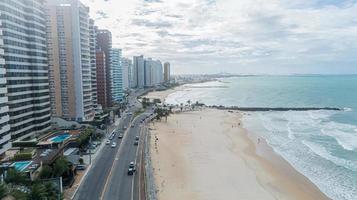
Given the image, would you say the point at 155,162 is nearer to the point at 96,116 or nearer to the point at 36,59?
the point at 36,59

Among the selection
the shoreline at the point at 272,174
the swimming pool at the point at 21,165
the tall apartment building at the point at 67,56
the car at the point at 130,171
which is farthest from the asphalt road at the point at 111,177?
the tall apartment building at the point at 67,56

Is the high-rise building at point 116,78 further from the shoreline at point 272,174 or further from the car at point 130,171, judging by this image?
the car at point 130,171

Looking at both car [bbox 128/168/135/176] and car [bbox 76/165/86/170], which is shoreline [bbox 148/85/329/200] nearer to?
car [bbox 128/168/135/176]

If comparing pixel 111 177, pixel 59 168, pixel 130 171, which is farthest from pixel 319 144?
pixel 59 168

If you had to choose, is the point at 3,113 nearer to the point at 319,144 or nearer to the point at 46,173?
the point at 46,173

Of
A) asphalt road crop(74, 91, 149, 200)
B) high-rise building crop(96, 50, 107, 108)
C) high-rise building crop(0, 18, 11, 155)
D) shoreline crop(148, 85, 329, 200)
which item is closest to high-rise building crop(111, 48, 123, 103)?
high-rise building crop(96, 50, 107, 108)

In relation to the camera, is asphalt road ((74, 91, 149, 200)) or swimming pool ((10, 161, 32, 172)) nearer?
asphalt road ((74, 91, 149, 200))
